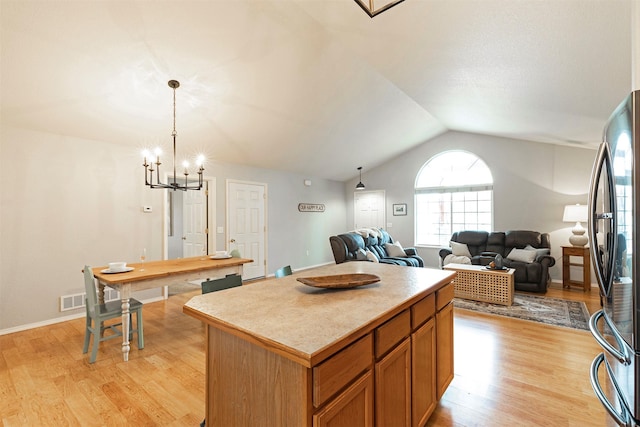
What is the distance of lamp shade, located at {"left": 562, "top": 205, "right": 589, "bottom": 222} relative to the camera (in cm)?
503

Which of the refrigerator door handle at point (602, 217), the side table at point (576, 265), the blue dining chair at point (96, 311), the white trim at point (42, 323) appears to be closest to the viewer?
the refrigerator door handle at point (602, 217)

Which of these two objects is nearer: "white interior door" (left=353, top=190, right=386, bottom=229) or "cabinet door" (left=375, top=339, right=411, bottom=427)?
"cabinet door" (left=375, top=339, right=411, bottom=427)

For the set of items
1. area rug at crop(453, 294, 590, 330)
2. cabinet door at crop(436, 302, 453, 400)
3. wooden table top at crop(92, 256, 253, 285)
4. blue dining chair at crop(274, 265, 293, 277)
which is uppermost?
blue dining chair at crop(274, 265, 293, 277)

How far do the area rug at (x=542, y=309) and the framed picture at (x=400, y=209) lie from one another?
3.42 meters

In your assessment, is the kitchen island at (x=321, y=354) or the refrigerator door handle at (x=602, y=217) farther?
the refrigerator door handle at (x=602, y=217)

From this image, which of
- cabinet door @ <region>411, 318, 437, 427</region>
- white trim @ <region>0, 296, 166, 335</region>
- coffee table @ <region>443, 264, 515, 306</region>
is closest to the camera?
cabinet door @ <region>411, 318, 437, 427</region>

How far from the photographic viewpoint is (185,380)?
7.89ft

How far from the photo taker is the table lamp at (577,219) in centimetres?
501

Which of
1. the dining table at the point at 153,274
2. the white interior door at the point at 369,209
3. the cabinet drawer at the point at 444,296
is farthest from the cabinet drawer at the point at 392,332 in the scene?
the white interior door at the point at 369,209

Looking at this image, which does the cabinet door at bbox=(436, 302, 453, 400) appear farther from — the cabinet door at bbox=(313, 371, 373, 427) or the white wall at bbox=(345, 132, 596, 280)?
the white wall at bbox=(345, 132, 596, 280)

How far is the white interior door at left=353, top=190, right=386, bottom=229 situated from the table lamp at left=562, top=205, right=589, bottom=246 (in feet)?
12.6

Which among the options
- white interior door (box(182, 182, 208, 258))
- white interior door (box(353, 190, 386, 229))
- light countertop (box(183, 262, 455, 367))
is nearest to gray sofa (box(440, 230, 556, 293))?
white interior door (box(353, 190, 386, 229))

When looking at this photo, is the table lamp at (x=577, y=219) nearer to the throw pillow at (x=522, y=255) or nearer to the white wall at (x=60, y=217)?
the throw pillow at (x=522, y=255)

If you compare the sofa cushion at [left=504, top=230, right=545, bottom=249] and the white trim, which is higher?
the sofa cushion at [left=504, top=230, right=545, bottom=249]
